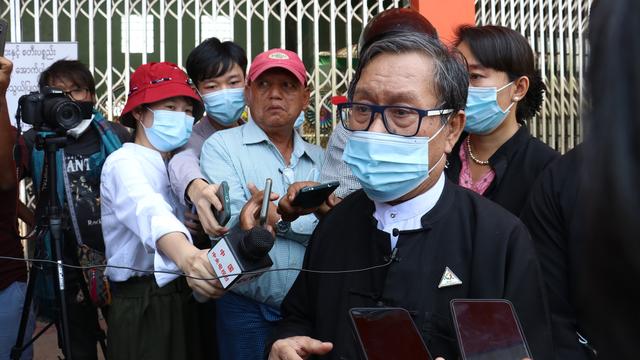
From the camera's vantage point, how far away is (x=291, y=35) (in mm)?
5527

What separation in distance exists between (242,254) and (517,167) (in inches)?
50.6

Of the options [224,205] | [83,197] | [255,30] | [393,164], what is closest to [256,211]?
[224,205]

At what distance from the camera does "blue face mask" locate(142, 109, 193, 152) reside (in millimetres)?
2875

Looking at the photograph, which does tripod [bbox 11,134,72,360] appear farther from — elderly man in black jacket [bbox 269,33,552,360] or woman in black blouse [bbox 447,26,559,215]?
woman in black blouse [bbox 447,26,559,215]

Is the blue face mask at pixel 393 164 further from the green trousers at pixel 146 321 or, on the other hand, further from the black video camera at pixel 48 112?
the black video camera at pixel 48 112

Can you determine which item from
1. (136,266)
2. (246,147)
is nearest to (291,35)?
(246,147)

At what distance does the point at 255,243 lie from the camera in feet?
5.82

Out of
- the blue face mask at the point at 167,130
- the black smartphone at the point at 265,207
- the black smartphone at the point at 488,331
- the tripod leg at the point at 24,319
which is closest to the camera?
the black smartphone at the point at 488,331

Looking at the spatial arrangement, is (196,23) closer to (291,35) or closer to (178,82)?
(291,35)

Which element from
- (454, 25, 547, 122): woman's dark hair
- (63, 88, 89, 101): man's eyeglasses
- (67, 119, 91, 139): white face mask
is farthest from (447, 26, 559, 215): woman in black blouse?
(63, 88, 89, 101): man's eyeglasses

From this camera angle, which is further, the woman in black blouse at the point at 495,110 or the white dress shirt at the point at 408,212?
the woman in black blouse at the point at 495,110

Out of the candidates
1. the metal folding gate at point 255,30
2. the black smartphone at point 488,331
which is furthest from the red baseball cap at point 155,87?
the metal folding gate at point 255,30

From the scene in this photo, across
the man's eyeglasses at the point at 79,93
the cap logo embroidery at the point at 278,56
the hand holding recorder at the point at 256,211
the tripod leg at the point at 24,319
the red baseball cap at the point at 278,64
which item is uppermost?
the cap logo embroidery at the point at 278,56

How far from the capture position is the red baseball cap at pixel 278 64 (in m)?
2.88
